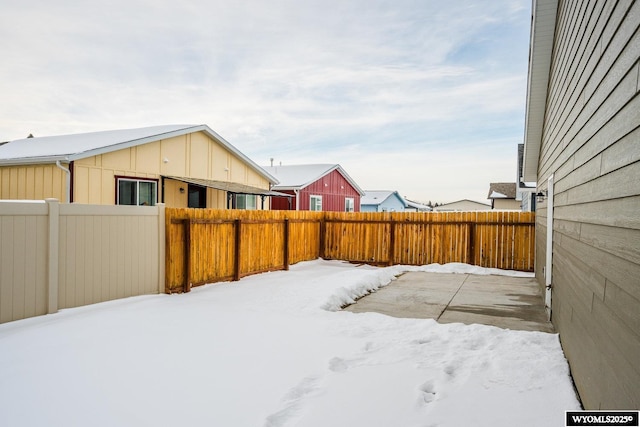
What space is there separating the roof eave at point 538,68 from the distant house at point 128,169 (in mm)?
9195

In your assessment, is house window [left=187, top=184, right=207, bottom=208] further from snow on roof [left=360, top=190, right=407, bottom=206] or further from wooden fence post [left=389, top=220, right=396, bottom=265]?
snow on roof [left=360, top=190, right=407, bottom=206]

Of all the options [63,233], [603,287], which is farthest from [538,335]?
[63,233]

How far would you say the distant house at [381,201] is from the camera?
39.4m

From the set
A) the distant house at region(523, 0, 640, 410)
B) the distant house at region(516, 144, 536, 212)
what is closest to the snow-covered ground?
the distant house at region(523, 0, 640, 410)

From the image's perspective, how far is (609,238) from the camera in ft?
7.91

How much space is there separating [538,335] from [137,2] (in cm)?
1133

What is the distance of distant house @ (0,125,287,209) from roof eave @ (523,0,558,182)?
9195 mm

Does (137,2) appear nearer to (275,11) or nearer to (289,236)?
(275,11)

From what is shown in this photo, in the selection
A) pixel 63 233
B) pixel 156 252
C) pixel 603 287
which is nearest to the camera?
pixel 603 287

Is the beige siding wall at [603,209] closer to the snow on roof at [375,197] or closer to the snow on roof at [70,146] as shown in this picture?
the snow on roof at [70,146]

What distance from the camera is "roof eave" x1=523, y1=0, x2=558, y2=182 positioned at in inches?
264

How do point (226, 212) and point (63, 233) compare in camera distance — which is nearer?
point (63, 233)

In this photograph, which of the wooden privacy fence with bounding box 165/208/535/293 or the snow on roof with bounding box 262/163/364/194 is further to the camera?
the snow on roof with bounding box 262/163/364/194

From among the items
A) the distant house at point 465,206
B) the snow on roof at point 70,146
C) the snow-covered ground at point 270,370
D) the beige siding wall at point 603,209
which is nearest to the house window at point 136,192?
the snow on roof at point 70,146
